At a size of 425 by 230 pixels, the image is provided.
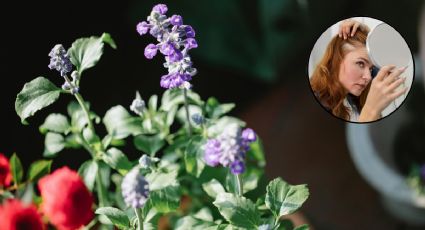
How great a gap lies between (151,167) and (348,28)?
26cm

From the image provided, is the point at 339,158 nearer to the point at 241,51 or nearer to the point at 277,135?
the point at 277,135

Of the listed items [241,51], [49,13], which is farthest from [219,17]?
[49,13]

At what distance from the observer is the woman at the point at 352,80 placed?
596 mm

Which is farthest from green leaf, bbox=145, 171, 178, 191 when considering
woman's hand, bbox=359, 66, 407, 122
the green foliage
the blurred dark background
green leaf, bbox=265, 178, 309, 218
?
the blurred dark background

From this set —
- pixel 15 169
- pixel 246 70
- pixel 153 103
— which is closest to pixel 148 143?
pixel 153 103

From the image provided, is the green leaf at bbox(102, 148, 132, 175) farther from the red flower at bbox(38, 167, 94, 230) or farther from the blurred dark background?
the blurred dark background

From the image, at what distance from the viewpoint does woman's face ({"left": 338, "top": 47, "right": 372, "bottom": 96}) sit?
1.96 ft

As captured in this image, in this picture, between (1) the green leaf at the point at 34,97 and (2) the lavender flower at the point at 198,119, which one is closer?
(1) the green leaf at the point at 34,97

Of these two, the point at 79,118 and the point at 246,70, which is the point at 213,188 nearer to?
the point at 79,118

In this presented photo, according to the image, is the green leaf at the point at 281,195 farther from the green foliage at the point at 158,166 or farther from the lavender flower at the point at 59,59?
the lavender flower at the point at 59,59

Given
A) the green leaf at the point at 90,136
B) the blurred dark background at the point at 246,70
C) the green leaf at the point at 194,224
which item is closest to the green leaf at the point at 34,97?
the green leaf at the point at 90,136

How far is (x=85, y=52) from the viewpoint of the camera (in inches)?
26.2

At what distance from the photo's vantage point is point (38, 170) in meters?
0.76

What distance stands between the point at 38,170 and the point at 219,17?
82cm
